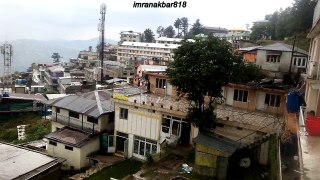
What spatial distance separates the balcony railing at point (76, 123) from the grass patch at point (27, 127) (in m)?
6.86

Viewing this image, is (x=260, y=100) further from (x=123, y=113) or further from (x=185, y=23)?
(x=185, y=23)

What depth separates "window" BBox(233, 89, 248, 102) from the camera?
2495 centimetres

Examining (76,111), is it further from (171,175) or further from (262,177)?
(262,177)

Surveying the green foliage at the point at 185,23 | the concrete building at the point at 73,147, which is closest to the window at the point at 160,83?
the concrete building at the point at 73,147

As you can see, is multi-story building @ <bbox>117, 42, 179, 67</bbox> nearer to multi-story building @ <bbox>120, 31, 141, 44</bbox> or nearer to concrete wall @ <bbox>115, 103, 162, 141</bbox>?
multi-story building @ <bbox>120, 31, 141, 44</bbox>

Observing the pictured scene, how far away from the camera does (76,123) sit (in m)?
27.7

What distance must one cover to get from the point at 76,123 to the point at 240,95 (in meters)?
14.2

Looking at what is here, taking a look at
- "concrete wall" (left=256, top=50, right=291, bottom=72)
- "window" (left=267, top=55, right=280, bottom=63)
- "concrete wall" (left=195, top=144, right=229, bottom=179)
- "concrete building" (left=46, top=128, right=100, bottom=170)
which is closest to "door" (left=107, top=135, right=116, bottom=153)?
"concrete building" (left=46, top=128, right=100, bottom=170)

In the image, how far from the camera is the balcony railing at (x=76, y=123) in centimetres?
2657

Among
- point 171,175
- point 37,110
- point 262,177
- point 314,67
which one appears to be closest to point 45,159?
point 171,175

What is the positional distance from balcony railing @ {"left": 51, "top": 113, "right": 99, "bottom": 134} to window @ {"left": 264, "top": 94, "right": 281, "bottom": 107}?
45.6 feet

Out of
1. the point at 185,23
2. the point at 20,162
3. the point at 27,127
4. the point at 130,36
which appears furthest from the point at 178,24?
the point at 20,162

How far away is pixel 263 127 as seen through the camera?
1983cm

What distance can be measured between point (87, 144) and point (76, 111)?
3.28m
